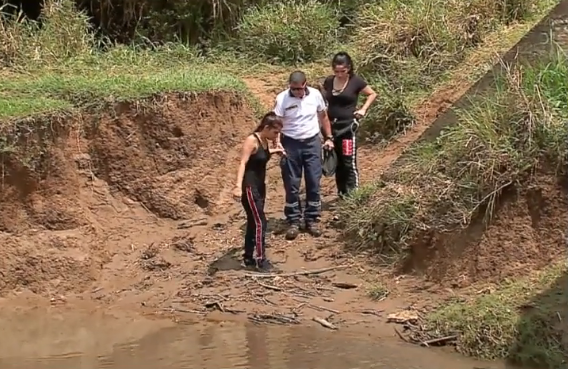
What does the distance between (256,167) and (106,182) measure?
199cm

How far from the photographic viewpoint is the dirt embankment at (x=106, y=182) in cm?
827

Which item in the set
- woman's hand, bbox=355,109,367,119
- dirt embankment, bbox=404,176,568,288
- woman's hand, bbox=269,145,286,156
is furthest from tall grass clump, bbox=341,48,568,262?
woman's hand, bbox=269,145,286,156

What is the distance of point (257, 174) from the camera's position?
7.74 meters

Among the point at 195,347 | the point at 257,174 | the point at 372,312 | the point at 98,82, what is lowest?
the point at 195,347

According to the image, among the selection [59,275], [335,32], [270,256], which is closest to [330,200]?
[270,256]

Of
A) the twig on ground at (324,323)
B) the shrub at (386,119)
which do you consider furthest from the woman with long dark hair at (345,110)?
the twig on ground at (324,323)

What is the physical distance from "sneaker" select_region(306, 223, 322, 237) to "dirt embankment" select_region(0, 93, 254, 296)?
1.17 m

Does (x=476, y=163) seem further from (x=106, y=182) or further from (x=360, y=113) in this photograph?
(x=106, y=182)

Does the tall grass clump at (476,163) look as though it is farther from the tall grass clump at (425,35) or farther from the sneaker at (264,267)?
the tall grass clump at (425,35)

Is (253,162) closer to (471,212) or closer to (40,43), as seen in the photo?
(471,212)

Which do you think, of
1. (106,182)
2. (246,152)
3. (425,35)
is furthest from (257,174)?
(425,35)

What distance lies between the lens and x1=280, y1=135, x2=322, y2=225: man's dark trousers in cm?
819

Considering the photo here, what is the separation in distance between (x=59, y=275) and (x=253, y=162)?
6.58 feet

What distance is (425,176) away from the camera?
7.88 metres
